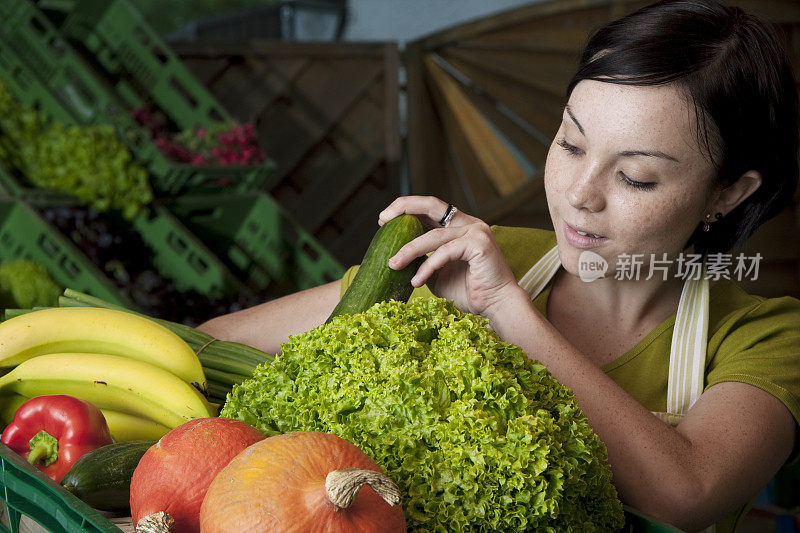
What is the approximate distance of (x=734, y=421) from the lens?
1221 mm

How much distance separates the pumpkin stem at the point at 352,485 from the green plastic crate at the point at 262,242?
9.61ft

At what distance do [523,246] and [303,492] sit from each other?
1.15m

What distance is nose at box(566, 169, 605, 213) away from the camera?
121 cm

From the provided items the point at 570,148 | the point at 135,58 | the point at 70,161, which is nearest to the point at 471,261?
the point at 570,148

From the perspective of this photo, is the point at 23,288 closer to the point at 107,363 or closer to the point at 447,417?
the point at 107,363

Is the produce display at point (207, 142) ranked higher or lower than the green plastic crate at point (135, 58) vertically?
lower

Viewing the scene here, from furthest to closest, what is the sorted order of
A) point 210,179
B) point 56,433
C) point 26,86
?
point 210,179 → point 26,86 → point 56,433

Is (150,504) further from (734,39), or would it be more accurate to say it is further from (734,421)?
(734,39)

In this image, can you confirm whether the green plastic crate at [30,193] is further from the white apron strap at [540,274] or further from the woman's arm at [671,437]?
the woman's arm at [671,437]

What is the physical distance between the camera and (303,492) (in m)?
0.66

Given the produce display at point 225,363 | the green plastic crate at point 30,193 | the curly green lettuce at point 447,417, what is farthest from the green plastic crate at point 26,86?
the curly green lettuce at point 447,417

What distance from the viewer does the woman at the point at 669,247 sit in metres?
1.11

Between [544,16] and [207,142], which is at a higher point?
[544,16]

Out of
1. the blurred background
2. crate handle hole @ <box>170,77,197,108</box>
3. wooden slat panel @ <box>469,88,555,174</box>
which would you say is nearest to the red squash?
the blurred background
